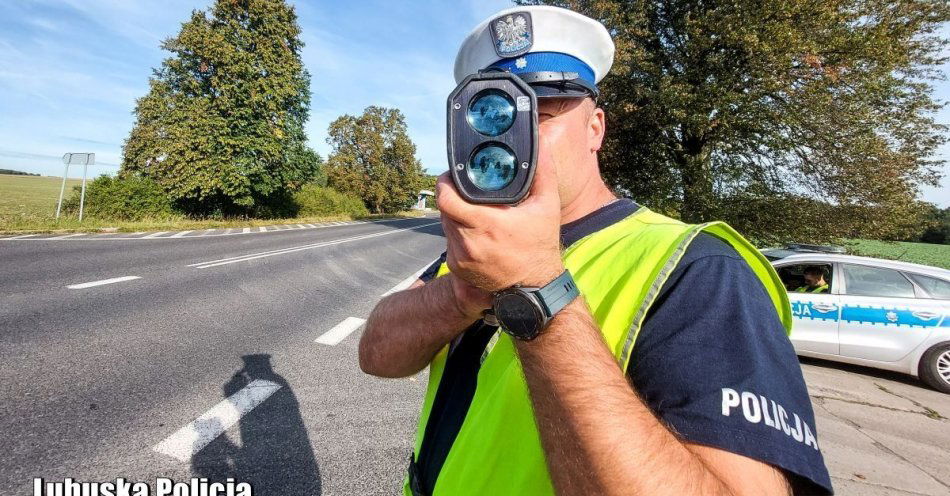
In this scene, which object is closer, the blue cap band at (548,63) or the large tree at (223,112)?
the blue cap band at (548,63)

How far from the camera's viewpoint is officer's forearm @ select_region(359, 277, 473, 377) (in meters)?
1.10

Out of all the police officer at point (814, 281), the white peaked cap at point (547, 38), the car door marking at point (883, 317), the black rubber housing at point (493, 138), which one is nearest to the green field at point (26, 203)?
the white peaked cap at point (547, 38)

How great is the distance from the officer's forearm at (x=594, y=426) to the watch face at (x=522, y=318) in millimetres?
26

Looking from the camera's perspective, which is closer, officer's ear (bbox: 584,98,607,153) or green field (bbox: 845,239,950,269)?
officer's ear (bbox: 584,98,607,153)

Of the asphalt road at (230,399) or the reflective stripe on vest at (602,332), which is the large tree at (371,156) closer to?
the asphalt road at (230,399)

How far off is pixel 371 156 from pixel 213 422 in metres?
41.5

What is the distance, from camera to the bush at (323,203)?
31.2 metres

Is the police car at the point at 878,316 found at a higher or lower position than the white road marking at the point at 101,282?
higher

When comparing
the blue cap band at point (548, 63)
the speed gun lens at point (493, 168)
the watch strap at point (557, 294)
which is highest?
the blue cap band at point (548, 63)

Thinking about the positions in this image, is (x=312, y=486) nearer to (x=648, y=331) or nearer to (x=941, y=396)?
(x=648, y=331)

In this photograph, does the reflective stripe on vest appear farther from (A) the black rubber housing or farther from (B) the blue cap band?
(B) the blue cap band

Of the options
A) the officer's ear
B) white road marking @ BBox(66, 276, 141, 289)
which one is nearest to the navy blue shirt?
the officer's ear

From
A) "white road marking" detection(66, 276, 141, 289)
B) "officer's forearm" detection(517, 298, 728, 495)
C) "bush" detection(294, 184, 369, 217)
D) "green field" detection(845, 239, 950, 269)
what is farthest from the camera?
"bush" detection(294, 184, 369, 217)

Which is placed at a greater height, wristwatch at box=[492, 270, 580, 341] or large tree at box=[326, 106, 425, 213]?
large tree at box=[326, 106, 425, 213]
